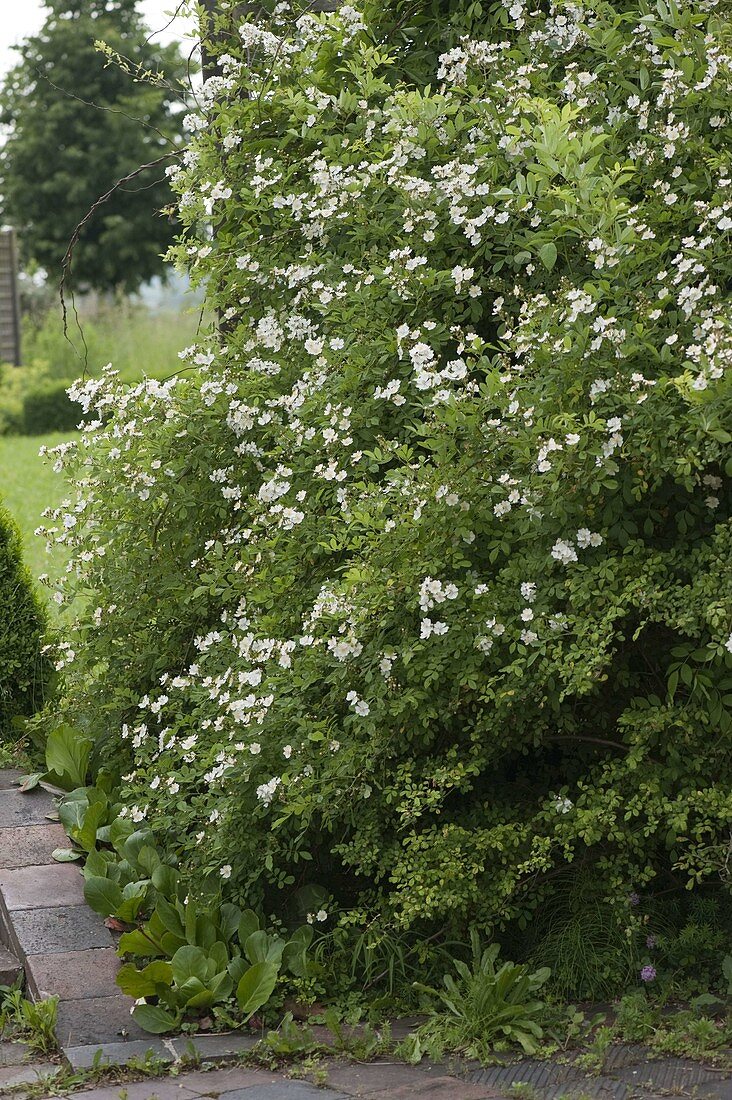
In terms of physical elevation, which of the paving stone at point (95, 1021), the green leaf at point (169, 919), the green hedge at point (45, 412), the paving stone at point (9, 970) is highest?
the green hedge at point (45, 412)

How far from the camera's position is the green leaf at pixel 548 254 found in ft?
10.2

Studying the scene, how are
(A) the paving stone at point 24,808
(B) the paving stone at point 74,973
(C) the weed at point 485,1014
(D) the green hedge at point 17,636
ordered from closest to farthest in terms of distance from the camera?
(C) the weed at point 485,1014
(B) the paving stone at point 74,973
(A) the paving stone at point 24,808
(D) the green hedge at point 17,636

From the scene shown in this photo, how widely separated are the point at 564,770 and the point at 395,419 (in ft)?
3.55

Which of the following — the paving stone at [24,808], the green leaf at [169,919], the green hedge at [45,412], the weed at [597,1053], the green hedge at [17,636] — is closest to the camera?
the weed at [597,1053]

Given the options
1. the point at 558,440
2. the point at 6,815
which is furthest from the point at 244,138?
the point at 6,815

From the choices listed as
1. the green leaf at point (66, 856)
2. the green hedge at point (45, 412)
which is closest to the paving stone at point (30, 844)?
the green leaf at point (66, 856)

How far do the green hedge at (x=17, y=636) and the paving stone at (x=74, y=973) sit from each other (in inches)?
69.9

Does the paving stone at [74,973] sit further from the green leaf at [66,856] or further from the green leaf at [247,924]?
the green leaf at [66,856]

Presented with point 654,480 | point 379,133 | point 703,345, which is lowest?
point 654,480

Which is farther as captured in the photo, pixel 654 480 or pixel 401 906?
pixel 401 906

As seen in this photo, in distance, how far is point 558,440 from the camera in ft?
9.41

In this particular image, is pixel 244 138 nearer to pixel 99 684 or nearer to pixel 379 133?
pixel 379 133

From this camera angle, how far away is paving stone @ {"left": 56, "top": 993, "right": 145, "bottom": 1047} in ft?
9.53

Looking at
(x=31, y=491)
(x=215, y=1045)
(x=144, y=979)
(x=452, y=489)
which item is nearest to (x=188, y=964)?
(x=144, y=979)
